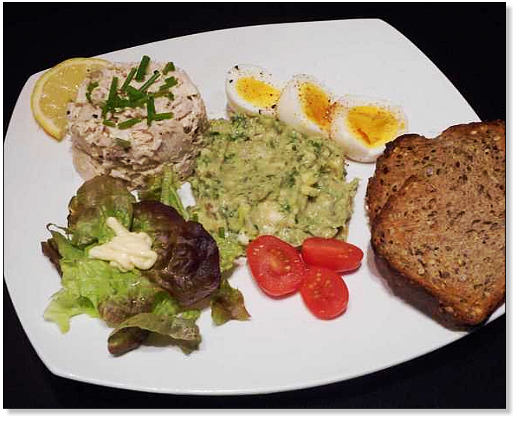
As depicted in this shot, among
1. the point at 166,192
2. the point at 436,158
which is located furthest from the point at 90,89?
the point at 436,158

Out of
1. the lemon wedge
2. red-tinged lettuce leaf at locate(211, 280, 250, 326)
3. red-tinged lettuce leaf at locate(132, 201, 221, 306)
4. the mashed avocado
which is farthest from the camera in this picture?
the lemon wedge

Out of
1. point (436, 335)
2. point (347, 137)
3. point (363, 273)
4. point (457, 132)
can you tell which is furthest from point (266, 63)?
point (436, 335)

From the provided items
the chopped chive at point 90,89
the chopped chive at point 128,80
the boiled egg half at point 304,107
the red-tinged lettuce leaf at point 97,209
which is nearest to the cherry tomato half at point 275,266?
the red-tinged lettuce leaf at point 97,209

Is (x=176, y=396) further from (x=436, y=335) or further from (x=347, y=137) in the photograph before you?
(x=347, y=137)

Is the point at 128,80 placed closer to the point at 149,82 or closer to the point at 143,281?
the point at 149,82

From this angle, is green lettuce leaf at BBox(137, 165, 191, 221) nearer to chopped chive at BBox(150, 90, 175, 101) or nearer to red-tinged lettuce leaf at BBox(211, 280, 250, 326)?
chopped chive at BBox(150, 90, 175, 101)

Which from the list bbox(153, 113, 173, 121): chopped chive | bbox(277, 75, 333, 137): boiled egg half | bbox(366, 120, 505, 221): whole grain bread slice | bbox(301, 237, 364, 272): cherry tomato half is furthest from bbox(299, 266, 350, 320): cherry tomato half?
bbox(153, 113, 173, 121): chopped chive

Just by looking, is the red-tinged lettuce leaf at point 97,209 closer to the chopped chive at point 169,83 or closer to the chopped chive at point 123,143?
the chopped chive at point 123,143
